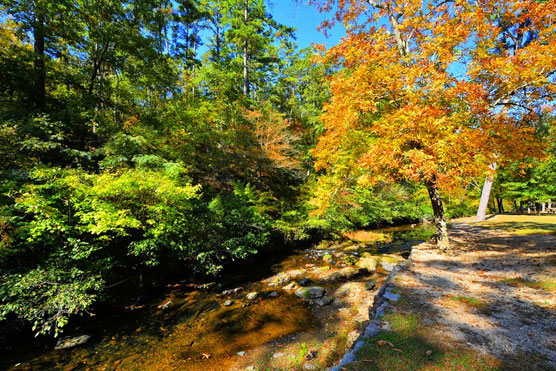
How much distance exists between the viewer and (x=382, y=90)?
684 centimetres

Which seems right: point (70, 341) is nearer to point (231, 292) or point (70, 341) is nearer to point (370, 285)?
point (231, 292)

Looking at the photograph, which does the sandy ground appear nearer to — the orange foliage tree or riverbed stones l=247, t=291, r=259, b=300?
the orange foliage tree

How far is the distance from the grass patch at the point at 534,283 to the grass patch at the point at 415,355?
337cm

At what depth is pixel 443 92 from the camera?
19.6 ft

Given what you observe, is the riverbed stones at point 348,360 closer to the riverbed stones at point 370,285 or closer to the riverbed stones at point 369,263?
the riverbed stones at point 370,285

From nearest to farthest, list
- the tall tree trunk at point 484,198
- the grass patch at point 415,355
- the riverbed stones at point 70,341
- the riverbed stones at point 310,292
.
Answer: the grass patch at point 415,355 → the riverbed stones at point 70,341 → the riverbed stones at point 310,292 → the tall tree trunk at point 484,198

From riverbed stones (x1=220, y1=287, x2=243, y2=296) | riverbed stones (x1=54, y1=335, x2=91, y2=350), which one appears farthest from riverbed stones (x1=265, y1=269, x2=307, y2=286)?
riverbed stones (x1=54, y1=335, x2=91, y2=350)

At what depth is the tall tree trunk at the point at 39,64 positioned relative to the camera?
28.9 feet

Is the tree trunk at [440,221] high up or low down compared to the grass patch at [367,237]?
up

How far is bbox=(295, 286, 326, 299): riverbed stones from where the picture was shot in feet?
24.4

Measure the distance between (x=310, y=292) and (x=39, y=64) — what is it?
14308 millimetres

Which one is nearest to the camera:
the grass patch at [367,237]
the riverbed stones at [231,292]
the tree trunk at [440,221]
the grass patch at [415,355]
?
the grass patch at [415,355]

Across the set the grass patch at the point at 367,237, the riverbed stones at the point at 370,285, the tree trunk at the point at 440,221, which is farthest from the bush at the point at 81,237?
the grass patch at the point at 367,237

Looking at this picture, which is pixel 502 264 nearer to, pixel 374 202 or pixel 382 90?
pixel 382 90
